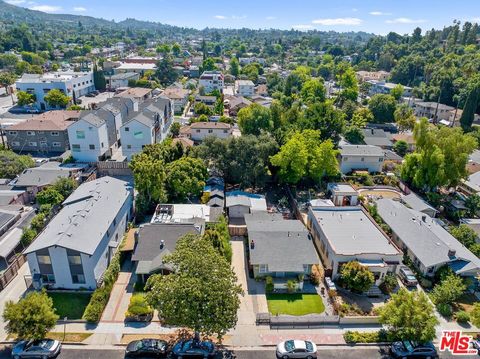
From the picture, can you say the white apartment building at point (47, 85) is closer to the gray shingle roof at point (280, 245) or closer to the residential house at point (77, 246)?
the residential house at point (77, 246)

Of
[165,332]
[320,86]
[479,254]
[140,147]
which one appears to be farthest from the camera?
[320,86]

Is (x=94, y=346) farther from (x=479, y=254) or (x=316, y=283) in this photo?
→ (x=479, y=254)

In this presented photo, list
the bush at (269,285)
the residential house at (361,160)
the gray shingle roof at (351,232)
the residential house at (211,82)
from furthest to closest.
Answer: the residential house at (211,82) → the residential house at (361,160) → the gray shingle roof at (351,232) → the bush at (269,285)

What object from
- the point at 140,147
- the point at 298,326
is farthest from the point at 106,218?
the point at 140,147

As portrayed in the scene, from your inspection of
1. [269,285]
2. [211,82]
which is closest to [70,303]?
[269,285]

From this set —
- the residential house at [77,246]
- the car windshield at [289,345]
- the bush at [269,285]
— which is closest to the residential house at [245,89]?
the residential house at [77,246]

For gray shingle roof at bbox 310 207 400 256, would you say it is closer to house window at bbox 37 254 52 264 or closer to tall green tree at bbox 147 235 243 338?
tall green tree at bbox 147 235 243 338
